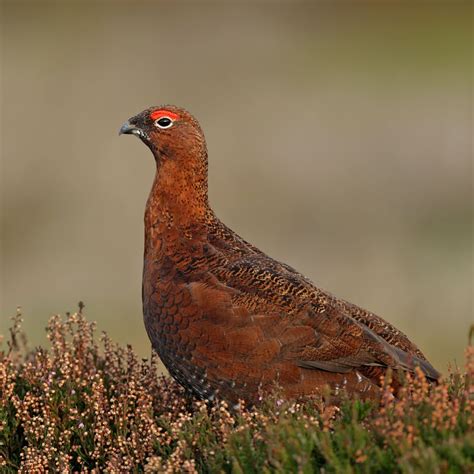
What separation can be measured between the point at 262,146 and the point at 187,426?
46.7 ft

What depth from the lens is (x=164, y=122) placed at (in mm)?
6422

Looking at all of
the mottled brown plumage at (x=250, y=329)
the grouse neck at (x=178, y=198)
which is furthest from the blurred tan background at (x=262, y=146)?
the mottled brown plumage at (x=250, y=329)

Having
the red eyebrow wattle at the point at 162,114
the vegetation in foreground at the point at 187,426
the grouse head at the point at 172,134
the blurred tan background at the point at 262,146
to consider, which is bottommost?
the vegetation in foreground at the point at 187,426

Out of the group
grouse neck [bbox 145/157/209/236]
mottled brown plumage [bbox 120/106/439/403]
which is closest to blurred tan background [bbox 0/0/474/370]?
grouse neck [bbox 145/157/209/236]

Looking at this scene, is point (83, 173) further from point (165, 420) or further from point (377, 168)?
point (165, 420)

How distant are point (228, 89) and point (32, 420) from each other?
1715 centimetres

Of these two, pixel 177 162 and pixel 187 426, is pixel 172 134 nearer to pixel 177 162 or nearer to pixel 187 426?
pixel 177 162

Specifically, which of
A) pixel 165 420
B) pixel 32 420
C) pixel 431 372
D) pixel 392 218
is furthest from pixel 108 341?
pixel 392 218

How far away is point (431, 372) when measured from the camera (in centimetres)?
566

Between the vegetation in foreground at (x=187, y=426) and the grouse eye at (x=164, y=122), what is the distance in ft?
4.04

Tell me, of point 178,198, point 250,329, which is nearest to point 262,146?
point 178,198

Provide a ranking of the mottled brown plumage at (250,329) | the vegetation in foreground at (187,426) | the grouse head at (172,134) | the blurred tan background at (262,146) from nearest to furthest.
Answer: the vegetation in foreground at (187,426)
the mottled brown plumage at (250,329)
the grouse head at (172,134)
the blurred tan background at (262,146)

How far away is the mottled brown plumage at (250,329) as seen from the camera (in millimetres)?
5523

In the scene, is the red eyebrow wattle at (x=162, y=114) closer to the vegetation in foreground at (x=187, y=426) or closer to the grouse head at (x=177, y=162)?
the grouse head at (x=177, y=162)
